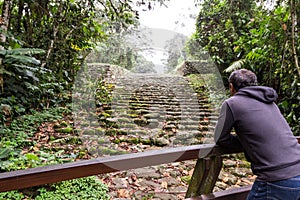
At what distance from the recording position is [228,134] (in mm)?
1154

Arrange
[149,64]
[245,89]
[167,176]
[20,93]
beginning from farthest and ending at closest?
[20,93]
[149,64]
[167,176]
[245,89]

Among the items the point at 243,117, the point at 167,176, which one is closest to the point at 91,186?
the point at 167,176

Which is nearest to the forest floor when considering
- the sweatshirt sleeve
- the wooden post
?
the wooden post

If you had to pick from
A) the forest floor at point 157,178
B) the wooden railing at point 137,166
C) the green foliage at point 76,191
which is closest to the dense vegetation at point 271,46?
the forest floor at point 157,178

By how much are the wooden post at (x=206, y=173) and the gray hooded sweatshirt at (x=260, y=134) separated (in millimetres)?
96

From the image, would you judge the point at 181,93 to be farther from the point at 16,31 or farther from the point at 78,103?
the point at 16,31

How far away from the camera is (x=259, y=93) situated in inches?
45.6

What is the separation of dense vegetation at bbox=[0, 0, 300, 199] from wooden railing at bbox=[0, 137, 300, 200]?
1.07m

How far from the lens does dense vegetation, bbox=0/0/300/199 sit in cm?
258

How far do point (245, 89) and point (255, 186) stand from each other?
0.45 metres

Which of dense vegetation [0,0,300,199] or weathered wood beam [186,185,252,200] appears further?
dense vegetation [0,0,300,199]

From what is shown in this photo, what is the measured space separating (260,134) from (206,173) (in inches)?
12.1

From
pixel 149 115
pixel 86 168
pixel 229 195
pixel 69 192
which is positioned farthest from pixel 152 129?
pixel 86 168

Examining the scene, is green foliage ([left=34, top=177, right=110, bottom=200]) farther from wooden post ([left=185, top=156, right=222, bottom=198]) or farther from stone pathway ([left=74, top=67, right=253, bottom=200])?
wooden post ([left=185, top=156, right=222, bottom=198])
